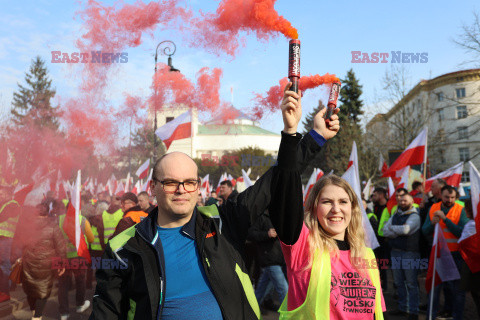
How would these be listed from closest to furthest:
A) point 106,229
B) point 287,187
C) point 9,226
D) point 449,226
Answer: point 287,187 → point 449,226 → point 9,226 → point 106,229

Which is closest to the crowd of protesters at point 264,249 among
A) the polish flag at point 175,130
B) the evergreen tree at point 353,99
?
the polish flag at point 175,130

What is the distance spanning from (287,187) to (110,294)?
108 centimetres

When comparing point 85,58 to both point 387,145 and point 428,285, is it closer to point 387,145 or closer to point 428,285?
point 428,285

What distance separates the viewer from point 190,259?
2227mm

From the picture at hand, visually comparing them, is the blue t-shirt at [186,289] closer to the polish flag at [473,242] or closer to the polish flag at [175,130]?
the polish flag at [473,242]

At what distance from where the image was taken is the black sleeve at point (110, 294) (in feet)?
7.05

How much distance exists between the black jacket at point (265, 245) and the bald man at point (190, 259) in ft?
14.6

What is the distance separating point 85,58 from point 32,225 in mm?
4574

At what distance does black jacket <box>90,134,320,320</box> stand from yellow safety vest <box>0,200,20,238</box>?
16.5ft

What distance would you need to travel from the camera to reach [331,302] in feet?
8.37

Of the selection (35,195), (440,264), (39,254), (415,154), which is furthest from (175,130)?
(440,264)

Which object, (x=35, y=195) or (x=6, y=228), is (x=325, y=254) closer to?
(x=6, y=228)

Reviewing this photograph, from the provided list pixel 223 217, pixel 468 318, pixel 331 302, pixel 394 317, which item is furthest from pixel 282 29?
pixel 468 318

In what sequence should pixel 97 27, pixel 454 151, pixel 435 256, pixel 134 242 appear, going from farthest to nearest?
pixel 454 151 → pixel 97 27 → pixel 435 256 → pixel 134 242
